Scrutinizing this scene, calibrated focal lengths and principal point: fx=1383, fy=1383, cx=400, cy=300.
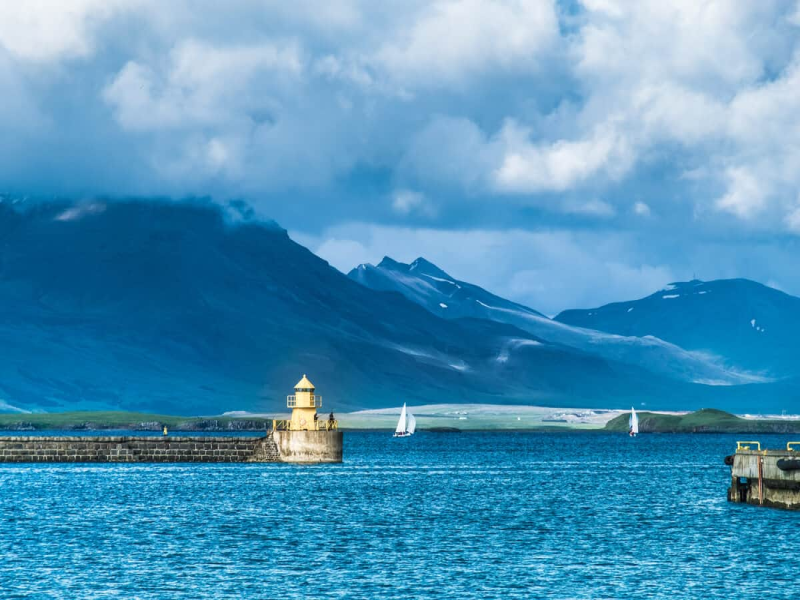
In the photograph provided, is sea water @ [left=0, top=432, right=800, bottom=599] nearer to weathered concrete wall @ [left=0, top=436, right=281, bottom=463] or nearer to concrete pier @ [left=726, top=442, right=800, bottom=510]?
concrete pier @ [left=726, top=442, right=800, bottom=510]

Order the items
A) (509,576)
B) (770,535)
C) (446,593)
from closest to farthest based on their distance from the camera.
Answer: (446,593), (509,576), (770,535)

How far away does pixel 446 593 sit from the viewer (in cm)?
5931

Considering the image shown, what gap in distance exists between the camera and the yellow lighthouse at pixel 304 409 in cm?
12381

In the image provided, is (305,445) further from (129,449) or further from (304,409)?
(129,449)

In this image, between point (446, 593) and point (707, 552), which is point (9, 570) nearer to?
point (446, 593)

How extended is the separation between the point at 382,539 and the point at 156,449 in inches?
2546

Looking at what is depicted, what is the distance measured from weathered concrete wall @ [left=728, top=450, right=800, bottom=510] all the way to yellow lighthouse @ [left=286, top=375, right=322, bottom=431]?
42.0 metres

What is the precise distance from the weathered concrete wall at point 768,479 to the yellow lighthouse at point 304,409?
4203 centimetres

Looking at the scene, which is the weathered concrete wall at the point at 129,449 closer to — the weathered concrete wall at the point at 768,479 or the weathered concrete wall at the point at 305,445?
the weathered concrete wall at the point at 305,445

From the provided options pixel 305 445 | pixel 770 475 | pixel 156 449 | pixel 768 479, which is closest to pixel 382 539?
pixel 770 475

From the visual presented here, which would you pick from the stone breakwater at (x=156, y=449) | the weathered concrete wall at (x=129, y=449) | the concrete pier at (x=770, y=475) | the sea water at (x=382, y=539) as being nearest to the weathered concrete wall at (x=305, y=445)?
the stone breakwater at (x=156, y=449)

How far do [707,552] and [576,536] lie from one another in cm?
1031

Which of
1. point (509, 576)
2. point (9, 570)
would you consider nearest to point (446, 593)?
point (509, 576)

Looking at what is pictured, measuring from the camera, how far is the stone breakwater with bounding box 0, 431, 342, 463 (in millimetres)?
130375
